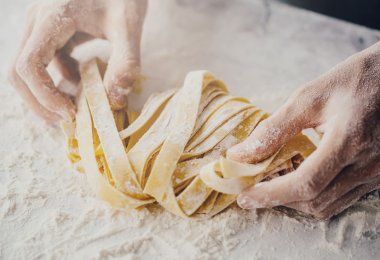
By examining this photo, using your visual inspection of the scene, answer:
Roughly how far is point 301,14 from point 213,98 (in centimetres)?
130

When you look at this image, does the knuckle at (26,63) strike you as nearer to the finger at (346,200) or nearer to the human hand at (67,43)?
the human hand at (67,43)

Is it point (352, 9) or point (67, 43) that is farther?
point (352, 9)

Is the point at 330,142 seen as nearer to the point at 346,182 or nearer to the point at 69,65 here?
the point at 346,182

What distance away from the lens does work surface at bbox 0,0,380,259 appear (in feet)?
4.37

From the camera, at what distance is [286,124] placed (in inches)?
50.3

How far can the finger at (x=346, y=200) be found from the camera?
131cm

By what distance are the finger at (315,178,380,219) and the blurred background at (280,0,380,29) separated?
1.30 metres

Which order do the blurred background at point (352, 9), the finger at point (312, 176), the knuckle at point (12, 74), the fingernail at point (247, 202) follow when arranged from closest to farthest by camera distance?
the finger at point (312, 176), the fingernail at point (247, 202), the knuckle at point (12, 74), the blurred background at point (352, 9)

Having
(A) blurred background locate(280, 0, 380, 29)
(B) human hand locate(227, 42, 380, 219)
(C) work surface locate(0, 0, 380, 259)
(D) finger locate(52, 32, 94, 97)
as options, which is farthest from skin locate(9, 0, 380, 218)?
(A) blurred background locate(280, 0, 380, 29)

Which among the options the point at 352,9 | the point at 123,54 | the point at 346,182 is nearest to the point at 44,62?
the point at 123,54

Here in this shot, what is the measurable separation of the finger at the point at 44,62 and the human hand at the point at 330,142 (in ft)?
2.59

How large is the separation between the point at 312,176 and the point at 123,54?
3.02 feet

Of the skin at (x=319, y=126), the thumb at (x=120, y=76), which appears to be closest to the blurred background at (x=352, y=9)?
the skin at (x=319, y=126)

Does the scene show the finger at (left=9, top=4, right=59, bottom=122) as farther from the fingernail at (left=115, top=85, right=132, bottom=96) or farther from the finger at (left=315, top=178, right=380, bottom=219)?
the finger at (left=315, top=178, right=380, bottom=219)
